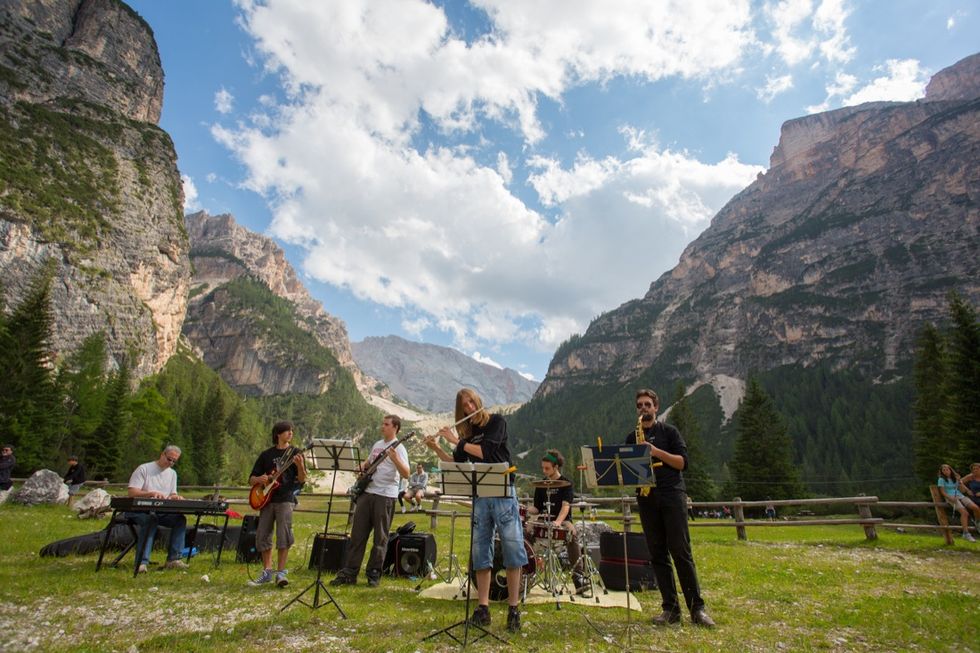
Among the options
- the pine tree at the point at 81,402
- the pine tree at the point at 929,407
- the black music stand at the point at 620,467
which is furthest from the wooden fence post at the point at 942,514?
the pine tree at the point at 81,402

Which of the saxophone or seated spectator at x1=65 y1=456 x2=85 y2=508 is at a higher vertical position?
the saxophone

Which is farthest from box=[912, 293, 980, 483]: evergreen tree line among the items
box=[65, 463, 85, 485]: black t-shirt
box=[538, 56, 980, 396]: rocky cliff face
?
box=[538, 56, 980, 396]: rocky cliff face

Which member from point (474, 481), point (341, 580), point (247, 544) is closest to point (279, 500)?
point (341, 580)

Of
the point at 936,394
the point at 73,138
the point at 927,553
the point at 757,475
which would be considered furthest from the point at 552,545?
the point at 73,138

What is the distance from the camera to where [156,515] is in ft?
27.7

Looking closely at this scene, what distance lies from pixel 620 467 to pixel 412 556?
5.07 m

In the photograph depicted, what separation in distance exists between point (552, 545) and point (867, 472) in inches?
3826

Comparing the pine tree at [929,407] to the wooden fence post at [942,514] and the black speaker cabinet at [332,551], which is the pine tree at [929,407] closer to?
the wooden fence post at [942,514]

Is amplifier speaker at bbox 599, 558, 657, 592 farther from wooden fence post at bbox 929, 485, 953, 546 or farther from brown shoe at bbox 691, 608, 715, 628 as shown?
wooden fence post at bbox 929, 485, 953, 546

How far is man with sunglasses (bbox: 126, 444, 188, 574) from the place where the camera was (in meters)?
8.31

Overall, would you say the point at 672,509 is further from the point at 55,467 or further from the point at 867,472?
the point at 867,472

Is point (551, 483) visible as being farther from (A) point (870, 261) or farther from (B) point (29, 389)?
(A) point (870, 261)

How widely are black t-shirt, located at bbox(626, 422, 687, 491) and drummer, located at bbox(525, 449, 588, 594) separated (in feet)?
7.88

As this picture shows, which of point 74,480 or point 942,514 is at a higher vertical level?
point 942,514
